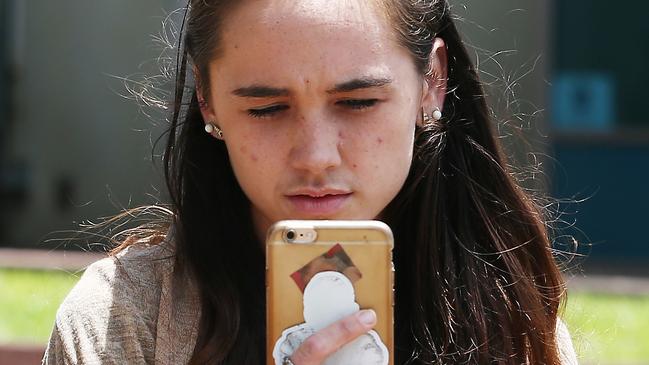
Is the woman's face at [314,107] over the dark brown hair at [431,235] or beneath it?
over

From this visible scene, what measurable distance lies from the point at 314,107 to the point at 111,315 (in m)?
0.51

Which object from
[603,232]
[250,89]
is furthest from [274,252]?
[603,232]

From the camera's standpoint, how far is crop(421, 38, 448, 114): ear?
2357mm

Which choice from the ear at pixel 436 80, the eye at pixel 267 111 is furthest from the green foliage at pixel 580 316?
the eye at pixel 267 111

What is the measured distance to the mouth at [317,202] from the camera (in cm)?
209

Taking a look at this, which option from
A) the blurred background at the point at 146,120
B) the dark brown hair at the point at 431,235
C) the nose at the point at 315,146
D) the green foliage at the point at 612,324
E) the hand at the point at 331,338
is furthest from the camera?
the blurred background at the point at 146,120

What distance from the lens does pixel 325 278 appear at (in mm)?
1877

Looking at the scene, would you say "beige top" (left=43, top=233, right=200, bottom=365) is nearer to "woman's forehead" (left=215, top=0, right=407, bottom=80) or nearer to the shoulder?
the shoulder

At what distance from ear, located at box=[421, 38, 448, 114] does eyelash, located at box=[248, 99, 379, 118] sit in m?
0.23

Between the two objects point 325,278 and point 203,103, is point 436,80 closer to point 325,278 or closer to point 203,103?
point 203,103

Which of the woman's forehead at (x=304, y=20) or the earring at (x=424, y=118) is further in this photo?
the earring at (x=424, y=118)

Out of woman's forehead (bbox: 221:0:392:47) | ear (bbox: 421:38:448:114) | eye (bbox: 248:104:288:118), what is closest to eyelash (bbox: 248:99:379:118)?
eye (bbox: 248:104:288:118)

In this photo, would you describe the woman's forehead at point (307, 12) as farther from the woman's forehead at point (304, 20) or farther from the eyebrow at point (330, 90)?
the eyebrow at point (330, 90)

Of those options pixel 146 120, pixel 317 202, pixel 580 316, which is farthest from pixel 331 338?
pixel 146 120
